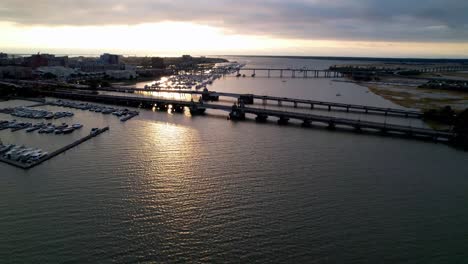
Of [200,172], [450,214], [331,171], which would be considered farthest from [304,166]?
[450,214]

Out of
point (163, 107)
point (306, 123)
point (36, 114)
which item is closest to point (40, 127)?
point (36, 114)

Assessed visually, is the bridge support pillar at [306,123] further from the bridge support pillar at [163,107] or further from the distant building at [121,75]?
the distant building at [121,75]

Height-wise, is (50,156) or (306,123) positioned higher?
(306,123)

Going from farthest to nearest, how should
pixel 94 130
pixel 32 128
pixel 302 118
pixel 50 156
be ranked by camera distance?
1. pixel 302 118
2. pixel 32 128
3. pixel 94 130
4. pixel 50 156

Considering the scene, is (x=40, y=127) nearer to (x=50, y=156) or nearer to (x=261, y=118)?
(x=50, y=156)

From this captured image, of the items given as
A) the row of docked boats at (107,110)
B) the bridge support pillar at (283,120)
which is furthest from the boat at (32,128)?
the bridge support pillar at (283,120)

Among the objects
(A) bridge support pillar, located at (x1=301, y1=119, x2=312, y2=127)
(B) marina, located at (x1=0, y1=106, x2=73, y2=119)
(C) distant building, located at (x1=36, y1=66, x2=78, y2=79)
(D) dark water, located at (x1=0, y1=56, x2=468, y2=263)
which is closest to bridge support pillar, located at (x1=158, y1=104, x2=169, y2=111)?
(B) marina, located at (x1=0, y1=106, x2=73, y2=119)

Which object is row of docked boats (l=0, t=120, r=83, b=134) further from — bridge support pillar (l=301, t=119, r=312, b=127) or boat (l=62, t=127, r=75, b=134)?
bridge support pillar (l=301, t=119, r=312, b=127)
